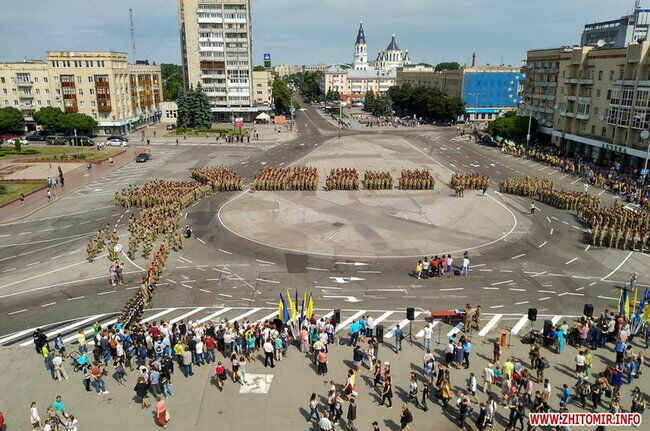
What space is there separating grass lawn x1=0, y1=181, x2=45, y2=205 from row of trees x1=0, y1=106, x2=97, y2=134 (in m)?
34.5

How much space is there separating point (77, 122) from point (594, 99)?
282 ft

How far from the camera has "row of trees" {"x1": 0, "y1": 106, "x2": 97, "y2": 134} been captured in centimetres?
8981

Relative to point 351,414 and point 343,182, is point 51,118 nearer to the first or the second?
point 343,182

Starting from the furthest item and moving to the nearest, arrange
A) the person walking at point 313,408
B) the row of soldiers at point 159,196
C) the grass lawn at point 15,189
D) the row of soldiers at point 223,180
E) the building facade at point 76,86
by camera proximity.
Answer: the building facade at point 76,86
the row of soldiers at point 223,180
the grass lawn at point 15,189
the row of soldiers at point 159,196
the person walking at point 313,408

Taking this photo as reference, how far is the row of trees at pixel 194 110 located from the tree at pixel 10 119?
2999 centimetres

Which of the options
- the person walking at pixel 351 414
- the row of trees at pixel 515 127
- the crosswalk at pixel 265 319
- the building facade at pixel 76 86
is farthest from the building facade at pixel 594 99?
the building facade at pixel 76 86

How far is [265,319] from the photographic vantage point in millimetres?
26203

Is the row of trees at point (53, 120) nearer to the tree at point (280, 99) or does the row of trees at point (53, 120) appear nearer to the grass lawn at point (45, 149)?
the grass lawn at point (45, 149)

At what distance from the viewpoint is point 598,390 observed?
18.4 metres

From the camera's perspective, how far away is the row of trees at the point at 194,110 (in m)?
105

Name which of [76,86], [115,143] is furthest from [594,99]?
[76,86]

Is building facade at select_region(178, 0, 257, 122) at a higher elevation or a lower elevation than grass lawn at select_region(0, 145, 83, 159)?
higher

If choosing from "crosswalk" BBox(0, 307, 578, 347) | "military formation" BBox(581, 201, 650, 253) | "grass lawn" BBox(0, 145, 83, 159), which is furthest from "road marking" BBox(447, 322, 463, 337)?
"grass lawn" BBox(0, 145, 83, 159)

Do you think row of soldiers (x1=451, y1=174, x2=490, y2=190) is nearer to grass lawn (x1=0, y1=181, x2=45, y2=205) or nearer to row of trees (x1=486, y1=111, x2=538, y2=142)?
row of trees (x1=486, y1=111, x2=538, y2=142)
